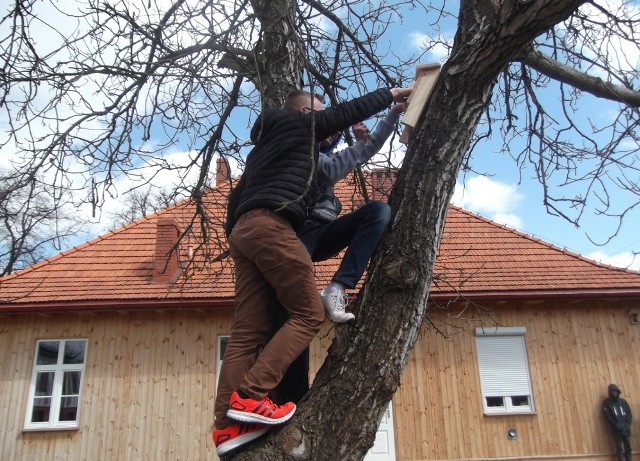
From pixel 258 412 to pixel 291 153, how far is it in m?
1.29

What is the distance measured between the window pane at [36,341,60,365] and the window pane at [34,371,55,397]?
221mm

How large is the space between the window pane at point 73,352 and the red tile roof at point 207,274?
0.82 m

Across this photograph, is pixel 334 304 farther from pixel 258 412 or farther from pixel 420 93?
pixel 420 93

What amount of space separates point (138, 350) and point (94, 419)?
1.42m

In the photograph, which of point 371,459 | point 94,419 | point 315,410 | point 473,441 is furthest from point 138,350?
point 315,410

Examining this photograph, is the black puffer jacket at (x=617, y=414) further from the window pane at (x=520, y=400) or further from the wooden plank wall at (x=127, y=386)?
the wooden plank wall at (x=127, y=386)

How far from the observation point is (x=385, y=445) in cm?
1020

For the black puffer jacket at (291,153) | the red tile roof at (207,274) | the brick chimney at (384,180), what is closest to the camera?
the black puffer jacket at (291,153)

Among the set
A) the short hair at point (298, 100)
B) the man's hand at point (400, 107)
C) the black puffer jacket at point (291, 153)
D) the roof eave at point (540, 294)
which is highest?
the roof eave at point (540, 294)

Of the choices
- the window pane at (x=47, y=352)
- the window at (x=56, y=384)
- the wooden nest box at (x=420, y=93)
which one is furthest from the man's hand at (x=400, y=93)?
the window pane at (x=47, y=352)

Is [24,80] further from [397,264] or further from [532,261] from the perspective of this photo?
[532,261]

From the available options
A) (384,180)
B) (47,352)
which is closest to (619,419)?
(384,180)

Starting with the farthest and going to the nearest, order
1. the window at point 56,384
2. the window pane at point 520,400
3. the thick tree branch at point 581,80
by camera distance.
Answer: the window pane at point 520,400 < the window at point 56,384 < the thick tree branch at point 581,80

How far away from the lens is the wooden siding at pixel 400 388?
10047mm
